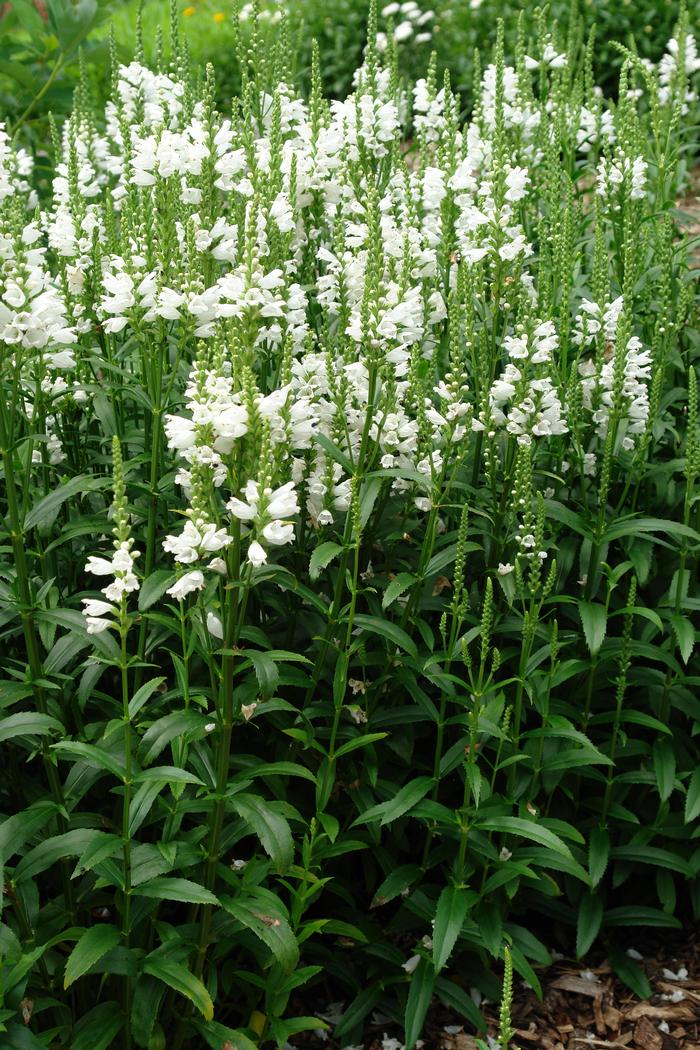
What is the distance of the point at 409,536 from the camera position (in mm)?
3721

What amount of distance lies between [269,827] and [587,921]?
4.67ft

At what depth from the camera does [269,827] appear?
9.32ft

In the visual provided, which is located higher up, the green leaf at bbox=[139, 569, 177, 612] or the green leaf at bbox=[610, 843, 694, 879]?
the green leaf at bbox=[139, 569, 177, 612]

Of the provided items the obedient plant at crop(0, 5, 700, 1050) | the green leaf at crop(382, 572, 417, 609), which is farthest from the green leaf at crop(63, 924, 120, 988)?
the green leaf at crop(382, 572, 417, 609)

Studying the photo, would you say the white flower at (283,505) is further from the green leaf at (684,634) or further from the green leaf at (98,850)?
the green leaf at (684,634)

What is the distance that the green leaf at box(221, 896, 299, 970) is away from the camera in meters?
2.85

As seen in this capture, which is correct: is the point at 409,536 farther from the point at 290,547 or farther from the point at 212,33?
the point at 212,33

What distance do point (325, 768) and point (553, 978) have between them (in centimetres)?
119

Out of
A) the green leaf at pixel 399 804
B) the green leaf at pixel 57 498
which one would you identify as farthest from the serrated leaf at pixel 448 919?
the green leaf at pixel 57 498

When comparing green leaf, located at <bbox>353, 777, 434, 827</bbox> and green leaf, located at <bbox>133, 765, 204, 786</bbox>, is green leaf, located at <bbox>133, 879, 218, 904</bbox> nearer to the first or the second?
green leaf, located at <bbox>133, 765, 204, 786</bbox>

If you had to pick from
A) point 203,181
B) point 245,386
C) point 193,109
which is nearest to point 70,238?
point 203,181

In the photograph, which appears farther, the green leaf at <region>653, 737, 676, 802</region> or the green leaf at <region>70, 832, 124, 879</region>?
the green leaf at <region>653, 737, 676, 802</region>

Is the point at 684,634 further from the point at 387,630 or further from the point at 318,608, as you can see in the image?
the point at 318,608

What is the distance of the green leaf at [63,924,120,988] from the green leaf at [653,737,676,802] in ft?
5.73
